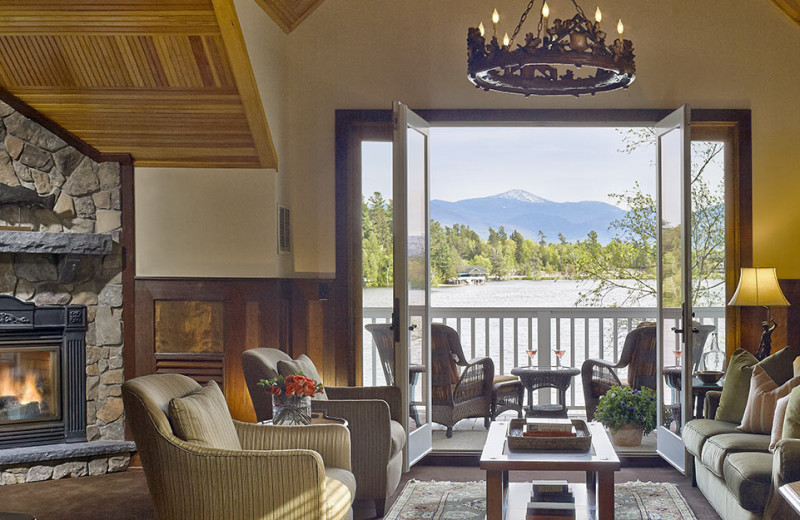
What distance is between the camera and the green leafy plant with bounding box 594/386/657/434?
6145mm

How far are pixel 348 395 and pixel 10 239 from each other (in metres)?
2.25

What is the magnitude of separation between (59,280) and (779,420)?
425cm

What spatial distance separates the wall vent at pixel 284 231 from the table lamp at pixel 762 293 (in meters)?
2.95

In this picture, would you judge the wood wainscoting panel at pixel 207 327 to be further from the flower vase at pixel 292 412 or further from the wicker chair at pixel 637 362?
the wicker chair at pixel 637 362

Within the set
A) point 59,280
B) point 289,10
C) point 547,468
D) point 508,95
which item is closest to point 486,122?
point 508,95

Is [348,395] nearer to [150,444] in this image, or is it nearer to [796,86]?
[150,444]

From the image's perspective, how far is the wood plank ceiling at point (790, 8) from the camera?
5.55 m

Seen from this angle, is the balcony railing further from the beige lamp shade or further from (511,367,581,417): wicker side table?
the beige lamp shade

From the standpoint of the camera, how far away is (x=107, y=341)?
18.4 ft

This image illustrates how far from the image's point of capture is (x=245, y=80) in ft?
16.2

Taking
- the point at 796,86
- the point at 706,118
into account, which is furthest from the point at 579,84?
the point at 796,86

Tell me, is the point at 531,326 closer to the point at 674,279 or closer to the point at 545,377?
the point at 545,377

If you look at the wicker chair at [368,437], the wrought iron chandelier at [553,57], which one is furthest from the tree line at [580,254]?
the wrought iron chandelier at [553,57]

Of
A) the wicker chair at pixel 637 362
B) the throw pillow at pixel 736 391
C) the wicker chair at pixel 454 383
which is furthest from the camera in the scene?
the wicker chair at pixel 637 362
